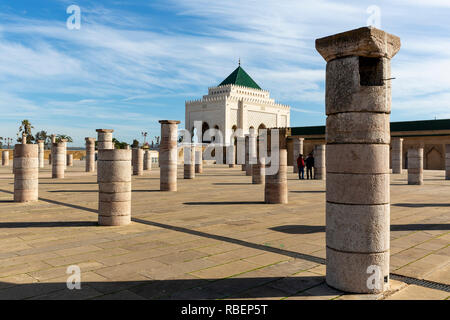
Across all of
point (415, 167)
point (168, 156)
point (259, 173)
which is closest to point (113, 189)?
point (168, 156)

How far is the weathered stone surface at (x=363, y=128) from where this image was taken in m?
3.74

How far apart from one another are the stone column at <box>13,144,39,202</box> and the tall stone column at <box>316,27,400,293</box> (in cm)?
924

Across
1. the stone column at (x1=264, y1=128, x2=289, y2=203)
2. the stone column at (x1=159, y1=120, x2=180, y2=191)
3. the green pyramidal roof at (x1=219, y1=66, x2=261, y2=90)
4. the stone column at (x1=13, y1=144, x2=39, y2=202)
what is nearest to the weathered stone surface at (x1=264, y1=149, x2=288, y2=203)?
the stone column at (x1=264, y1=128, x2=289, y2=203)

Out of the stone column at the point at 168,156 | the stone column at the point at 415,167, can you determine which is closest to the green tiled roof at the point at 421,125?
the stone column at the point at 415,167

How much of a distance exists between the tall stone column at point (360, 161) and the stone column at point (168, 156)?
10428 millimetres

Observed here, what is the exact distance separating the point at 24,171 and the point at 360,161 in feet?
31.3

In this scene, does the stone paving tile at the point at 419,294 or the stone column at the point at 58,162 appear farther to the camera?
the stone column at the point at 58,162

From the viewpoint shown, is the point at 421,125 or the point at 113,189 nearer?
the point at 113,189

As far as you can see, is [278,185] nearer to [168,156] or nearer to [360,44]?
[168,156]

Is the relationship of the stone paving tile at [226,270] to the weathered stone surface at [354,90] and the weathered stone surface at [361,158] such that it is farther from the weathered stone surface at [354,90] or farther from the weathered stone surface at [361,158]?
the weathered stone surface at [354,90]

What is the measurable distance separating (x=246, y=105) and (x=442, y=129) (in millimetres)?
28309

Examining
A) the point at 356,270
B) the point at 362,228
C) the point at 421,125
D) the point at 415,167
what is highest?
the point at 421,125

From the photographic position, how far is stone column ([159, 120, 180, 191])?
13.8 m

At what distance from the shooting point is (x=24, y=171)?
10.4 meters
